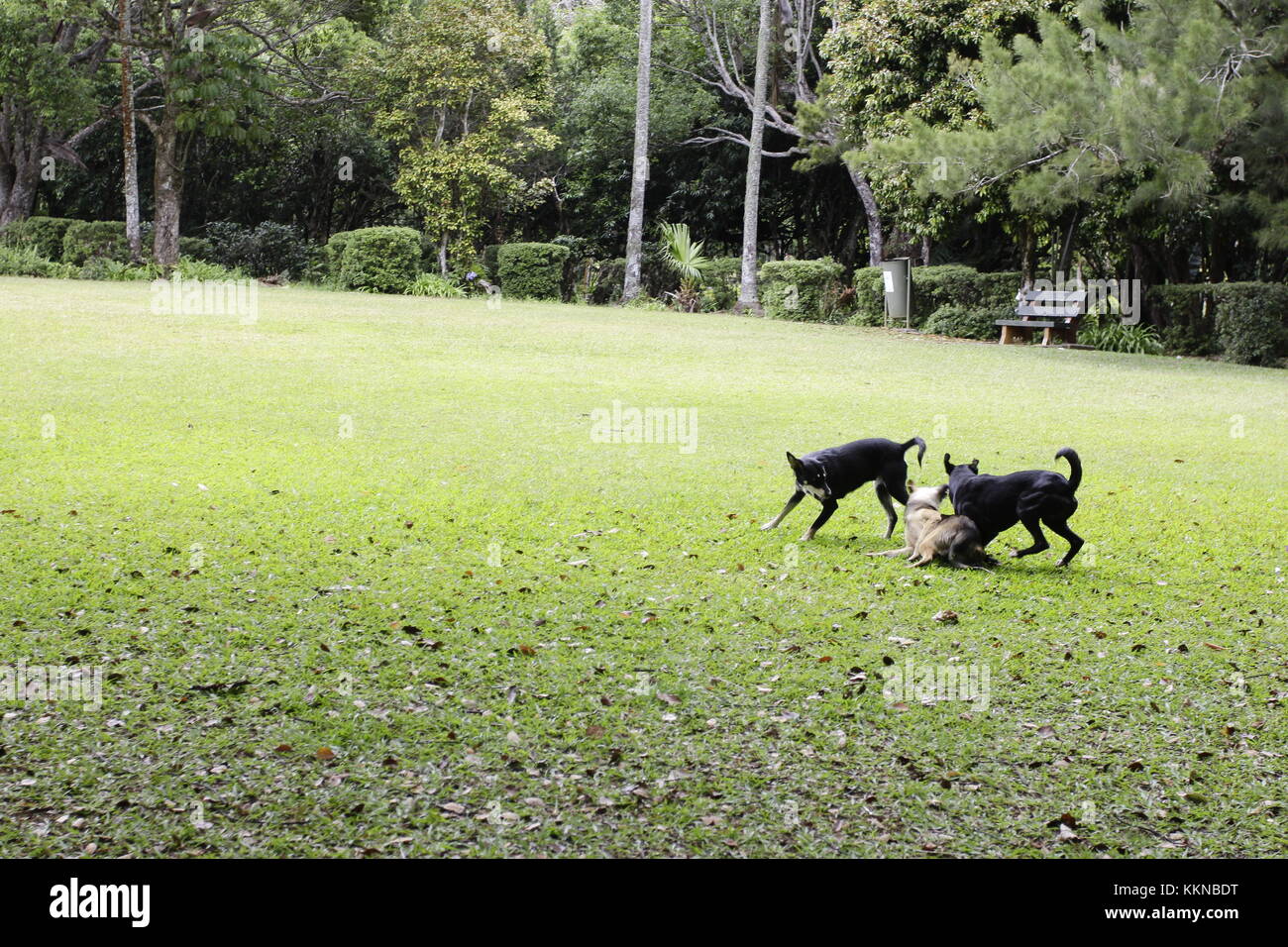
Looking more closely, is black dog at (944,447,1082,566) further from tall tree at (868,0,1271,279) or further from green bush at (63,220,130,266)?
green bush at (63,220,130,266)

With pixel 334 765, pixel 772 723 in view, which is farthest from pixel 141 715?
pixel 772 723

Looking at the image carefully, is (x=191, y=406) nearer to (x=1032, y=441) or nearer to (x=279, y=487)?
(x=279, y=487)

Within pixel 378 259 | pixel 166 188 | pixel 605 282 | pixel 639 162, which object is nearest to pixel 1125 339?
pixel 639 162

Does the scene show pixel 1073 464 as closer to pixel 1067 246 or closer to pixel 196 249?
pixel 1067 246

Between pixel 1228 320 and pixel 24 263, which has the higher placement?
pixel 24 263

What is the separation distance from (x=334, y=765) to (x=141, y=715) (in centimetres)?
89

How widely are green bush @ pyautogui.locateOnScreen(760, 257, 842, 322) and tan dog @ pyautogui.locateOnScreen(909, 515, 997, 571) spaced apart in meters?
18.9

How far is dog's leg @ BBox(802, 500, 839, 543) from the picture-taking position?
695 centimetres

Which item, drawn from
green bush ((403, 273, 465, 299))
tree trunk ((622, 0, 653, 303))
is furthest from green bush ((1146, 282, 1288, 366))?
green bush ((403, 273, 465, 299))

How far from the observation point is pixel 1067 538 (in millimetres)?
6535

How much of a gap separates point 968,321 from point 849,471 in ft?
55.2

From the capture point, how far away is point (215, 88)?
2669 centimetres

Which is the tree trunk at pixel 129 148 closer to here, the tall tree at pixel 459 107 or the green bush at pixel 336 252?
the green bush at pixel 336 252
